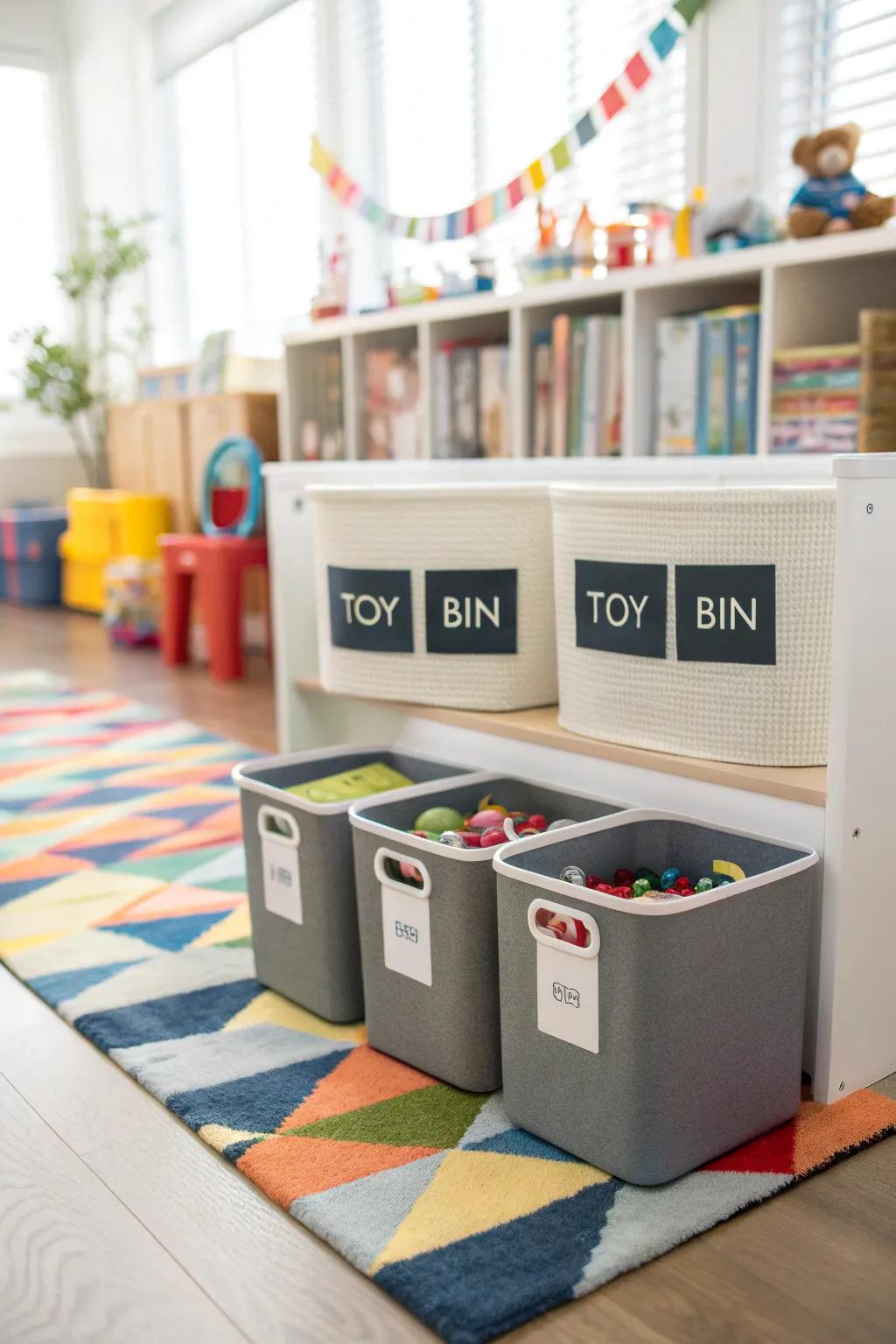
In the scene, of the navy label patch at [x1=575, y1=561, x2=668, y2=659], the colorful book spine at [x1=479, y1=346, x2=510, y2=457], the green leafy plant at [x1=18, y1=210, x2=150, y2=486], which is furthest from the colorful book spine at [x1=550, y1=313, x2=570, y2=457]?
the green leafy plant at [x1=18, y1=210, x2=150, y2=486]

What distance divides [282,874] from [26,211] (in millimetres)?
5485

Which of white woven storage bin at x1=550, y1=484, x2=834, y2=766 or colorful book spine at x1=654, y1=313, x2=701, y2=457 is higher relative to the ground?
colorful book spine at x1=654, y1=313, x2=701, y2=457

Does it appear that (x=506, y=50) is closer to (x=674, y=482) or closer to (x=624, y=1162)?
(x=674, y=482)

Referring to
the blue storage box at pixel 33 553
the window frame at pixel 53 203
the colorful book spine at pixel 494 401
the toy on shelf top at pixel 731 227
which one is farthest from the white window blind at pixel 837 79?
the window frame at pixel 53 203

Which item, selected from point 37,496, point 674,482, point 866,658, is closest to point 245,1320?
point 866,658

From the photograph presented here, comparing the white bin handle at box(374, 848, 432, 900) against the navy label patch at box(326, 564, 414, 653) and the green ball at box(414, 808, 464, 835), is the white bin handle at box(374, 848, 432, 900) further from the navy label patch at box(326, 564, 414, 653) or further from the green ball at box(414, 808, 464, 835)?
the navy label patch at box(326, 564, 414, 653)

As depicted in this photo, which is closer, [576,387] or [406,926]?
[406,926]

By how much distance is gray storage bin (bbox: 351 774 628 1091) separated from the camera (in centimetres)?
123

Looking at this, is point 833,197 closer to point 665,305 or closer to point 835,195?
point 835,195

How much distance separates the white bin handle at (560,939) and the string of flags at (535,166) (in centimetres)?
237

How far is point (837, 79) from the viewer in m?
2.63

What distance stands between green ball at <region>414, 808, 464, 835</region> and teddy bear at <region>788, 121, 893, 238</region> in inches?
53.4

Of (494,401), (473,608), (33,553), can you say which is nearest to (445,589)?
(473,608)

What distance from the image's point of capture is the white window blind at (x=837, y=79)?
2.53 m
